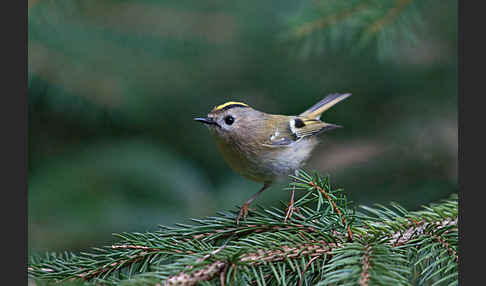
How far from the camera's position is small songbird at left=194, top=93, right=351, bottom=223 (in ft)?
6.55

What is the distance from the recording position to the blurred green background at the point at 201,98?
7.12ft

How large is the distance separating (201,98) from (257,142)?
722mm

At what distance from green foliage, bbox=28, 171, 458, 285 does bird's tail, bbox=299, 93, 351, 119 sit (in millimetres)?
1033

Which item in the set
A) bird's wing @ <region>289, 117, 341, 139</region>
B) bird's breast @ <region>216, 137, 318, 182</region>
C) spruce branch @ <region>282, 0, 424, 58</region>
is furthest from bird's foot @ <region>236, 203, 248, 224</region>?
spruce branch @ <region>282, 0, 424, 58</region>

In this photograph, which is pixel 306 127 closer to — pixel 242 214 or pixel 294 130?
pixel 294 130

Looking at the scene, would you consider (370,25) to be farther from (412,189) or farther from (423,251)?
(423,251)

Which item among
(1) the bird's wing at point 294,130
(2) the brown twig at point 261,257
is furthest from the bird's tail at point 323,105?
(2) the brown twig at point 261,257

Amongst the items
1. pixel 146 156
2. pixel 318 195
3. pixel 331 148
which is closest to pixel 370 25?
pixel 331 148

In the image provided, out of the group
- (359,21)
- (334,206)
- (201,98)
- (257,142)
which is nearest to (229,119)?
(257,142)

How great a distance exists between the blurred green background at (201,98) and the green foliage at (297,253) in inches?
32.7

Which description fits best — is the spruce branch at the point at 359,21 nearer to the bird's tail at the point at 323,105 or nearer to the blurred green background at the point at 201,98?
the blurred green background at the point at 201,98

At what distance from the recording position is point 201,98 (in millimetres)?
2639

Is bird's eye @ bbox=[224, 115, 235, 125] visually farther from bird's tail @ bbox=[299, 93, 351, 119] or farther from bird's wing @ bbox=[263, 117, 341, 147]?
bird's tail @ bbox=[299, 93, 351, 119]

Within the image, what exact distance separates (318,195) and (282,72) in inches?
58.3
